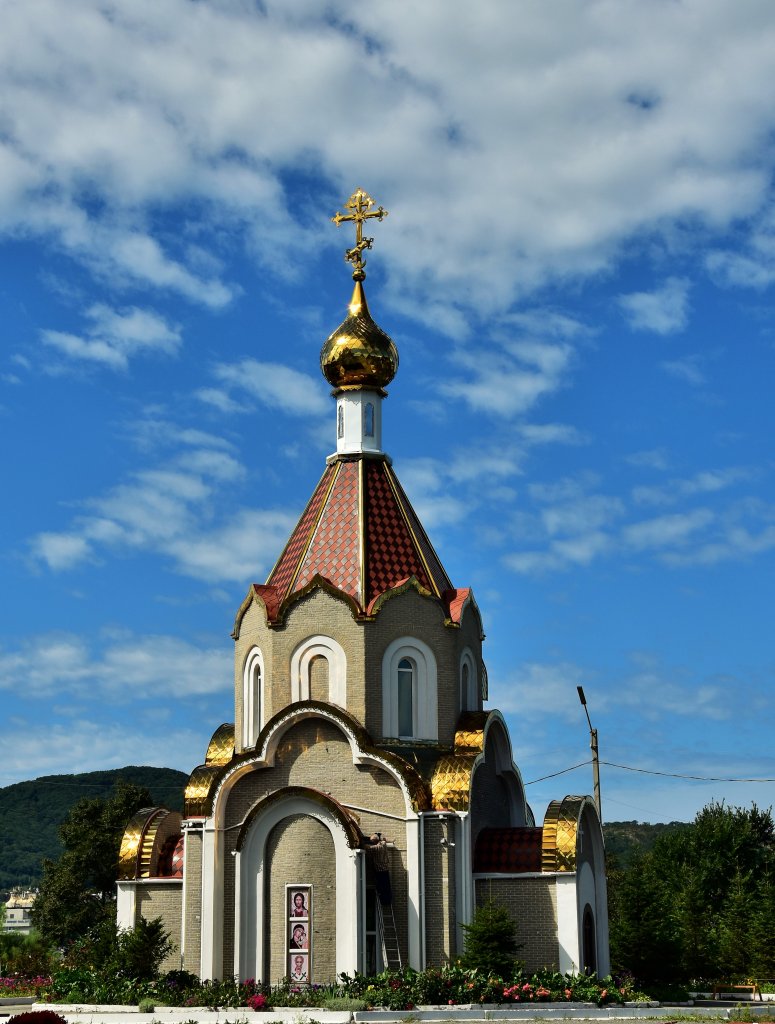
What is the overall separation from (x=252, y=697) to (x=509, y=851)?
582 cm

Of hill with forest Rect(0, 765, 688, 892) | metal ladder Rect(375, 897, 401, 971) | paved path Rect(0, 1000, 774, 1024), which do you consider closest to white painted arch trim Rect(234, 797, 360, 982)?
metal ladder Rect(375, 897, 401, 971)

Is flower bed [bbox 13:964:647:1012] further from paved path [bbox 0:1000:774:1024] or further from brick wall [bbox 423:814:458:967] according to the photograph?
brick wall [bbox 423:814:458:967]

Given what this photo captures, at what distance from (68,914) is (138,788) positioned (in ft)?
12.8

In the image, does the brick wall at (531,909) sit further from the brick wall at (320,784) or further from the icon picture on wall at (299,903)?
the icon picture on wall at (299,903)

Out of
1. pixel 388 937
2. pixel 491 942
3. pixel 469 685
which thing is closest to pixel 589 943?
pixel 491 942

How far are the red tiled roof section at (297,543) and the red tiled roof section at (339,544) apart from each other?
229 millimetres

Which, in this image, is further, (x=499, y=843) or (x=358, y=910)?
(x=499, y=843)

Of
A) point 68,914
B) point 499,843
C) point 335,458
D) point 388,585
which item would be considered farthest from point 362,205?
point 68,914

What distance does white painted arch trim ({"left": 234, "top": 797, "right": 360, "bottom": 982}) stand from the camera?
20844 millimetres

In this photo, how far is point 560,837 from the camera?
2222cm

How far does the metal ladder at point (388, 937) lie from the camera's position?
69.5 feet

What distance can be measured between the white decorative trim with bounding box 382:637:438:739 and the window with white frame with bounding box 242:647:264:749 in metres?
2.61

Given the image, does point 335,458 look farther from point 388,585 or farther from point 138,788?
point 138,788

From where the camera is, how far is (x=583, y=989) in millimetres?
20156
